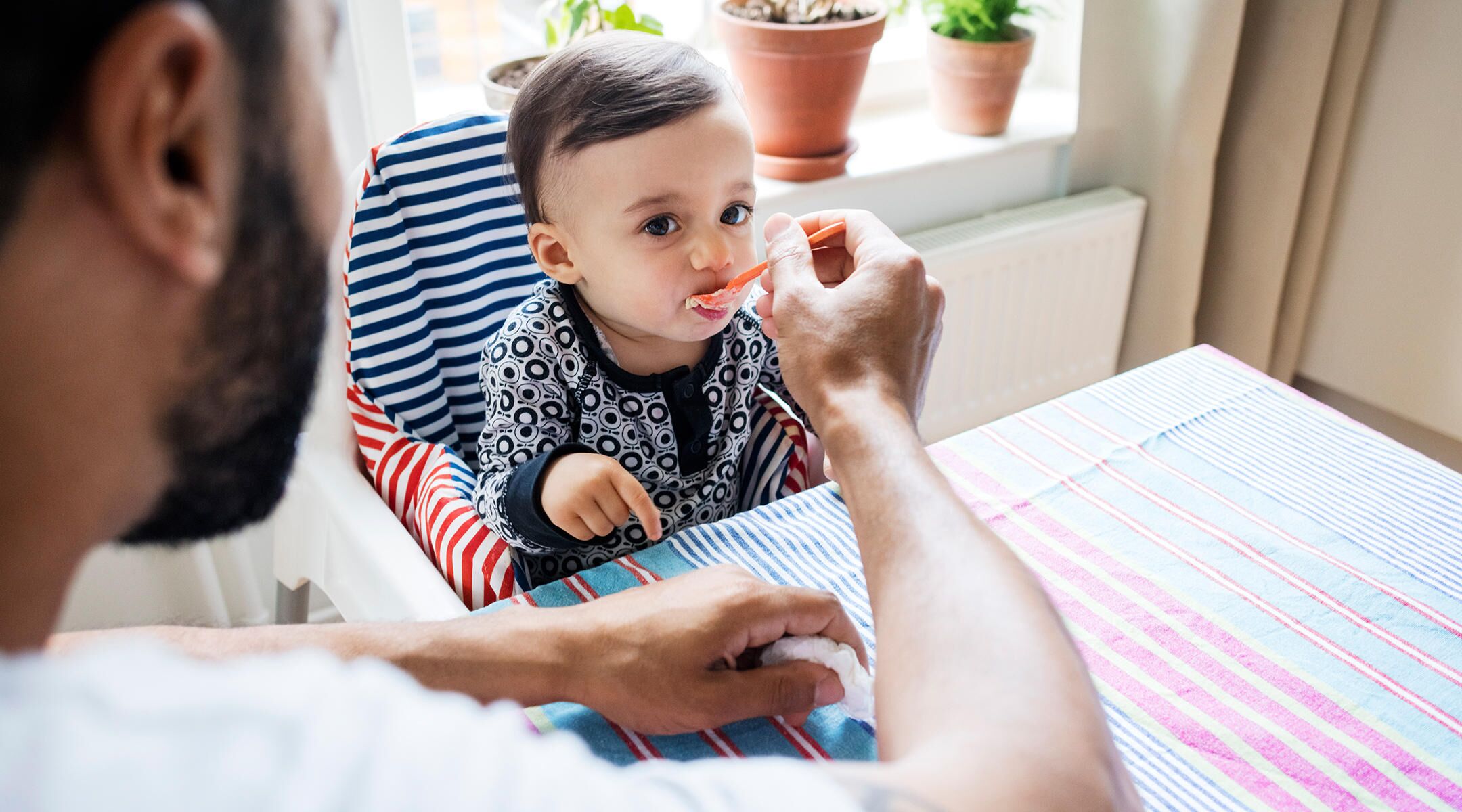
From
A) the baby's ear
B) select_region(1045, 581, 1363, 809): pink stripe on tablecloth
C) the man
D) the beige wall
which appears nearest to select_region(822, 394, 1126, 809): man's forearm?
the man

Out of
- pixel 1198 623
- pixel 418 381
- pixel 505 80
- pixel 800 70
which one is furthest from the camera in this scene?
pixel 800 70

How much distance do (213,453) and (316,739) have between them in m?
0.20

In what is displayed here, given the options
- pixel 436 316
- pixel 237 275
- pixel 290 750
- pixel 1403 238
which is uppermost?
pixel 237 275

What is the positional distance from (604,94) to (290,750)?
→ 0.73 metres

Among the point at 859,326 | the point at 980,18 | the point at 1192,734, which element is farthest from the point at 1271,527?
the point at 980,18

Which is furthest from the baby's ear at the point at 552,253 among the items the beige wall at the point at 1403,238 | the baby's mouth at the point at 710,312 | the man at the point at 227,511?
the beige wall at the point at 1403,238

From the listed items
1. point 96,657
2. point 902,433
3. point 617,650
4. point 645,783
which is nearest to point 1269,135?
point 902,433

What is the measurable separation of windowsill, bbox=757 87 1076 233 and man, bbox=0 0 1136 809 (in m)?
1.27

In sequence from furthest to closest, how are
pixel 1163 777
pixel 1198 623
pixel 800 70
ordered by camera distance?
1. pixel 800 70
2. pixel 1198 623
3. pixel 1163 777

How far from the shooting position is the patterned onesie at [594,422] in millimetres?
1041

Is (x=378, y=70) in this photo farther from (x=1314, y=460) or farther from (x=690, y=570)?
(x=1314, y=460)

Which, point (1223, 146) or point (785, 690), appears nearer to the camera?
point (785, 690)

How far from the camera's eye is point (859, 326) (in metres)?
0.84

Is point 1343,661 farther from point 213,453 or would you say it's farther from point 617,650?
point 213,453
